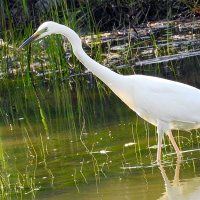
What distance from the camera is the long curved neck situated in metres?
7.27

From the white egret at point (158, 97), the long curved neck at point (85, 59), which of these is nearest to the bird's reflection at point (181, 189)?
the white egret at point (158, 97)

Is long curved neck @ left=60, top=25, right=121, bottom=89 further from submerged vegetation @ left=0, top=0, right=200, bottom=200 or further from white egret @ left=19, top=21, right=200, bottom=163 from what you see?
submerged vegetation @ left=0, top=0, right=200, bottom=200

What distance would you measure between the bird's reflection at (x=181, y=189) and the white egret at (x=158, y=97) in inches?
32.8

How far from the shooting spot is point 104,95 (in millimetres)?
10891

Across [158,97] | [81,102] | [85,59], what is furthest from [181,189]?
[81,102]

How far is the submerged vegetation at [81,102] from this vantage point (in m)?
6.88

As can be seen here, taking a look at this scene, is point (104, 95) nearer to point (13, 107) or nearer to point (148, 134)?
point (13, 107)

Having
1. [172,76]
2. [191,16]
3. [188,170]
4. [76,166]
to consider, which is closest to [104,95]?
[172,76]

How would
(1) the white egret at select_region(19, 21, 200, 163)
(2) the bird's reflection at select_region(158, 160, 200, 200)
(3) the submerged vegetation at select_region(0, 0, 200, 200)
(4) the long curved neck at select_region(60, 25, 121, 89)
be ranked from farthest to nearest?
(4) the long curved neck at select_region(60, 25, 121, 89) < (1) the white egret at select_region(19, 21, 200, 163) < (3) the submerged vegetation at select_region(0, 0, 200, 200) < (2) the bird's reflection at select_region(158, 160, 200, 200)

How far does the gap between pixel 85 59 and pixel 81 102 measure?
→ 126 inches

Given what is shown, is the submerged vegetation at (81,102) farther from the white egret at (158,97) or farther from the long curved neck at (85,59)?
the long curved neck at (85,59)

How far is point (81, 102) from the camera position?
10.5 metres

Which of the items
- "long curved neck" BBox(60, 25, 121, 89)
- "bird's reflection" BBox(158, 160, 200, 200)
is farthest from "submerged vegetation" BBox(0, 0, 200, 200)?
"long curved neck" BBox(60, 25, 121, 89)

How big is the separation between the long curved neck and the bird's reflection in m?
1.48
